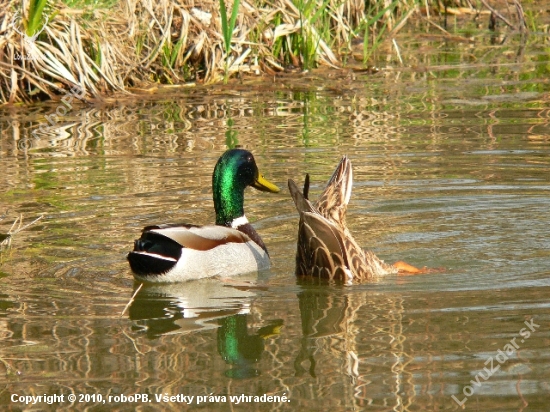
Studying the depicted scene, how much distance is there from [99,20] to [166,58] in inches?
38.6

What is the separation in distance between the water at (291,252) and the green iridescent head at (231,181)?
41 cm

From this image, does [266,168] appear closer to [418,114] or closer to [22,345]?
[418,114]

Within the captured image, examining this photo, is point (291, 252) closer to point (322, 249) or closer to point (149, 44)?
point (322, 249)

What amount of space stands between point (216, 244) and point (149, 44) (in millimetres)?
6603

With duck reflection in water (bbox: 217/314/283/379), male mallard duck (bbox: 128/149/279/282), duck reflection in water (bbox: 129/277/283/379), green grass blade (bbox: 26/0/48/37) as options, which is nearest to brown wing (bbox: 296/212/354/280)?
duck reflection in water (bbox: 129/277/283/379)

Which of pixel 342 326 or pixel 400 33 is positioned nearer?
pixel 342 326

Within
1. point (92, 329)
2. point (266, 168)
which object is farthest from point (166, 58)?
point (92, 329)

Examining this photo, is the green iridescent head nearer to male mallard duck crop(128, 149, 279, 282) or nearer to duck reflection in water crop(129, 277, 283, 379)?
male mallard duck crop(128, 149, 279, 282)

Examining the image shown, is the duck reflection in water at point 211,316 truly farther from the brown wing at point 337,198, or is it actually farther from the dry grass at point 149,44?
the dry grass at point 149,44

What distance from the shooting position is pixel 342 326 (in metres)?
5.27

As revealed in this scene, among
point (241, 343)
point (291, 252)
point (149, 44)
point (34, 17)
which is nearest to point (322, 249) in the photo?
point (291, 252)

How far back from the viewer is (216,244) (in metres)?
6.64

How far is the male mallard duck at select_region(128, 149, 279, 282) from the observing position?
6.36 metres

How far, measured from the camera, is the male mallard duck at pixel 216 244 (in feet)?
20.9
